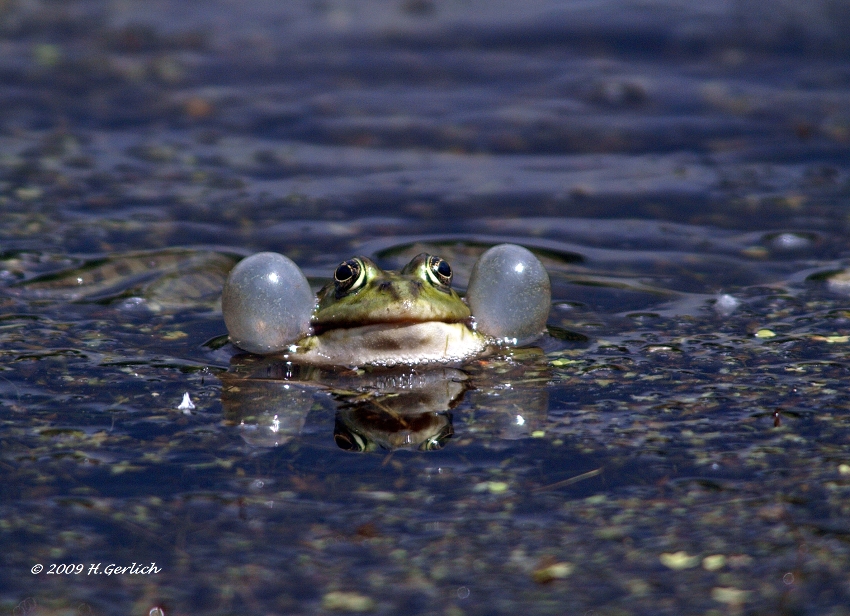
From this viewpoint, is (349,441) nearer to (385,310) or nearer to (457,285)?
(385,310)

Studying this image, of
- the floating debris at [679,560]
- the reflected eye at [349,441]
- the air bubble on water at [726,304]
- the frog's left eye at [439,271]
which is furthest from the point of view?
the air bubble on water at [726,304]

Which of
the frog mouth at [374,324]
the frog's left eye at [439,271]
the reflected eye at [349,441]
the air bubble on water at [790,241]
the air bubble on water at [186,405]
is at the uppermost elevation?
the frog's left eye at [439,271]

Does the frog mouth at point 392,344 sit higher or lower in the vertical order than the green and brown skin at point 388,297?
lower

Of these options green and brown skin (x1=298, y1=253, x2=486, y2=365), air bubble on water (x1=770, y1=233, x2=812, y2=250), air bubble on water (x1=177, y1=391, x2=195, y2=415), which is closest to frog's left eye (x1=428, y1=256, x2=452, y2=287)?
green and brown skin (x1=298, y1=253, x2=486, y2=365)

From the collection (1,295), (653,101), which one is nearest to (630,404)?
(1,295)

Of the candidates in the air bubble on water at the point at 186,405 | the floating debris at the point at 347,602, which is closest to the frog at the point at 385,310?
the air bubble on water at the point at 186,405

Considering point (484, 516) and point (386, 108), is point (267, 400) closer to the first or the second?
point (484, 516)

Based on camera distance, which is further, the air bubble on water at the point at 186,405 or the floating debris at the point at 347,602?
the air bubble on water at the point at 186,405

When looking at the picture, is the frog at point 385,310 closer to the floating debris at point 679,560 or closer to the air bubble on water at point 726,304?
the air bubble on water at point 726,304
